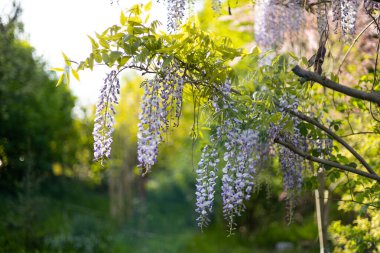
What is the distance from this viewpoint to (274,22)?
18.2ft

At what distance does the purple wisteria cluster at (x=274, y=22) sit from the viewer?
5207mm

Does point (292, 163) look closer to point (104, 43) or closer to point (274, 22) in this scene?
point (104, 43)

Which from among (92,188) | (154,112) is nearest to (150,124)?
(154,112)

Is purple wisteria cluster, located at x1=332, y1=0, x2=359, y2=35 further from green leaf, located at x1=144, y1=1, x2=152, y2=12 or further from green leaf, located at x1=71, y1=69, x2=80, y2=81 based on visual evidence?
green leaf, located at x1=71, y1=69, x2=80, y2=81

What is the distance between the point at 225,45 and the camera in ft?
9.59

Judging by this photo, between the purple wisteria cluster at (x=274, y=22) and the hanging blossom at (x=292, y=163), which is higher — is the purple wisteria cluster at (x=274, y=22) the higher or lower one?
the higher one

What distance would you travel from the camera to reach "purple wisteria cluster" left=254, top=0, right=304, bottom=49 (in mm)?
5207

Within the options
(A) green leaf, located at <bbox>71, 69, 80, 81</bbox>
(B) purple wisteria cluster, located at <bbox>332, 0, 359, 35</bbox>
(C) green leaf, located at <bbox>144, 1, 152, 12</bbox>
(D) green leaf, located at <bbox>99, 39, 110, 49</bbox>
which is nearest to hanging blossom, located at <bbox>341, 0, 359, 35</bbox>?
(B) purple wisteria cluster, located at <bbox>332, 0, 359, 35</bbox>

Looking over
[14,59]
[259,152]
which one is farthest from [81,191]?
[259,152]

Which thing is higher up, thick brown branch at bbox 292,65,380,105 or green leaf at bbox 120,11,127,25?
green leaf at bbox 120,11,127,25

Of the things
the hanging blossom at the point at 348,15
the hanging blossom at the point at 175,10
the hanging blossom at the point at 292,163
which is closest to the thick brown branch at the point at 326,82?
the hanging blossom at the point at 292,163

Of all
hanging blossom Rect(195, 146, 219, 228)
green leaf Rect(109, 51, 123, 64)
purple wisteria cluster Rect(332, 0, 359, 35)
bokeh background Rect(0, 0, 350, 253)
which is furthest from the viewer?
bokeh background Rect(0, 0, 350, 253)

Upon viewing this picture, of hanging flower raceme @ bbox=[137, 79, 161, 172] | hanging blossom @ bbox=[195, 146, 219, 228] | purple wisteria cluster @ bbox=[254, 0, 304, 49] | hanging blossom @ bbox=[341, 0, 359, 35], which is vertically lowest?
hanging blossom @ bbox=[195, 146, 219, 228]

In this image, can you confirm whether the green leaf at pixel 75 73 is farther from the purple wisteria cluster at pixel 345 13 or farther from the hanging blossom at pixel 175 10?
the purple wisteria cluster at pixel 345 13
